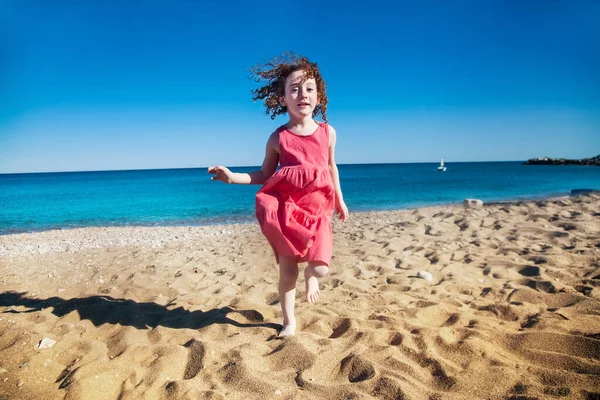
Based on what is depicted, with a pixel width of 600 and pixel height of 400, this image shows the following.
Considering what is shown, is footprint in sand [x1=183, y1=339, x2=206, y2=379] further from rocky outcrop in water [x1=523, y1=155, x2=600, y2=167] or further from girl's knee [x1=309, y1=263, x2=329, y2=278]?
rocky outcrop in water [x1=523, y1=155, x2=600, y2=167]

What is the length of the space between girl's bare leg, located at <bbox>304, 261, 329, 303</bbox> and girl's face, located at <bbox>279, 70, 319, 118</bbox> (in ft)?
3.98

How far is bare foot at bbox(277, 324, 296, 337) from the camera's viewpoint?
10.1 feet

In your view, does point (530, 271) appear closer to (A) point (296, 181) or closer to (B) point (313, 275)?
(B) point (313, 275)

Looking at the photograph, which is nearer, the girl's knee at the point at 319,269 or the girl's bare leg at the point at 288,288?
the girl's knee at the point at 319,269

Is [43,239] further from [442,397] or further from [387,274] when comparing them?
[442,397]

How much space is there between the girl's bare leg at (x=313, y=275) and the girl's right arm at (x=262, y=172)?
33.4 inches

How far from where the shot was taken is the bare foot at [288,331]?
3.08 metres

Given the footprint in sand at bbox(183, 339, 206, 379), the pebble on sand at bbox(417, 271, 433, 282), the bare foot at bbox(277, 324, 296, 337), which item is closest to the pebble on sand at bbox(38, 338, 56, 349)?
the footprint in sand at bbox(183, 339, 206, 379)

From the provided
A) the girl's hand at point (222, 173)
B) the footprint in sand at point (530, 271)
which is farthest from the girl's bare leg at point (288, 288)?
the footprint in sand at point (530, 271)

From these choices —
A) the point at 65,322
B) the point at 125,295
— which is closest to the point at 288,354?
the point at 65,322

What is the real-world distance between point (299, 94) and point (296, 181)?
0.73 m

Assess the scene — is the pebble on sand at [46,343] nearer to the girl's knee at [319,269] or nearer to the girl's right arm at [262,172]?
the girl's right arm at [262,172]

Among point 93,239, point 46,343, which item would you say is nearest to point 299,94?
point 46,343

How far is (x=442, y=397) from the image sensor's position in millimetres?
2109
